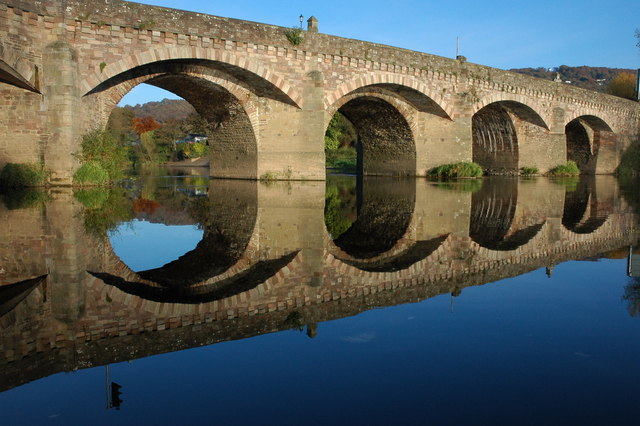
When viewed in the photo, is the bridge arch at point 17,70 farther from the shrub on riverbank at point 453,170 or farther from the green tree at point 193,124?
the green tree at point 193,124

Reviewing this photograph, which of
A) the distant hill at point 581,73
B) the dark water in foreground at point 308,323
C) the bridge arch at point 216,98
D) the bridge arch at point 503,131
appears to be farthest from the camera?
the distant hill at point 581,73

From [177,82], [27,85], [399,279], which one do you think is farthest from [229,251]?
[177,82]

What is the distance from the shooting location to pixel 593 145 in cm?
3934

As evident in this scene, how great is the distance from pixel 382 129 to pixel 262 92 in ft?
29.4

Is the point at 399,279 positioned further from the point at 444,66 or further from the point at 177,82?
the point at 444,66

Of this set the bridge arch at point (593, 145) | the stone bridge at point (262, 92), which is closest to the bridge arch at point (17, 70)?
the stone bridge at point (262, 92)

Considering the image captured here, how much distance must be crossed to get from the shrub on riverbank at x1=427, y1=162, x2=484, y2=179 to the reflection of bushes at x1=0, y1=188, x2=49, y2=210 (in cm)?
1759

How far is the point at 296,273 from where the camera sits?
17.7 feet

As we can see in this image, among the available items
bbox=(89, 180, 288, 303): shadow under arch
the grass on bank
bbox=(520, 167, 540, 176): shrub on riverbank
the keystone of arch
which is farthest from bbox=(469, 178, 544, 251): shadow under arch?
bbox=(520, 167, 540, 176): shrub on riverbank

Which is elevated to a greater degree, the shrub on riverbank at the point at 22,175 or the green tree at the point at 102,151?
the green tree at the point at 102,151

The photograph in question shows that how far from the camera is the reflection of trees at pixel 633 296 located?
4.21m

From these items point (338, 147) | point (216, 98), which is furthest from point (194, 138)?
point (216, 98)

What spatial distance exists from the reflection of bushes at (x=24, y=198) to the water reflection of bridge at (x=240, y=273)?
663 millimetres

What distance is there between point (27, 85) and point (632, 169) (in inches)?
1439
